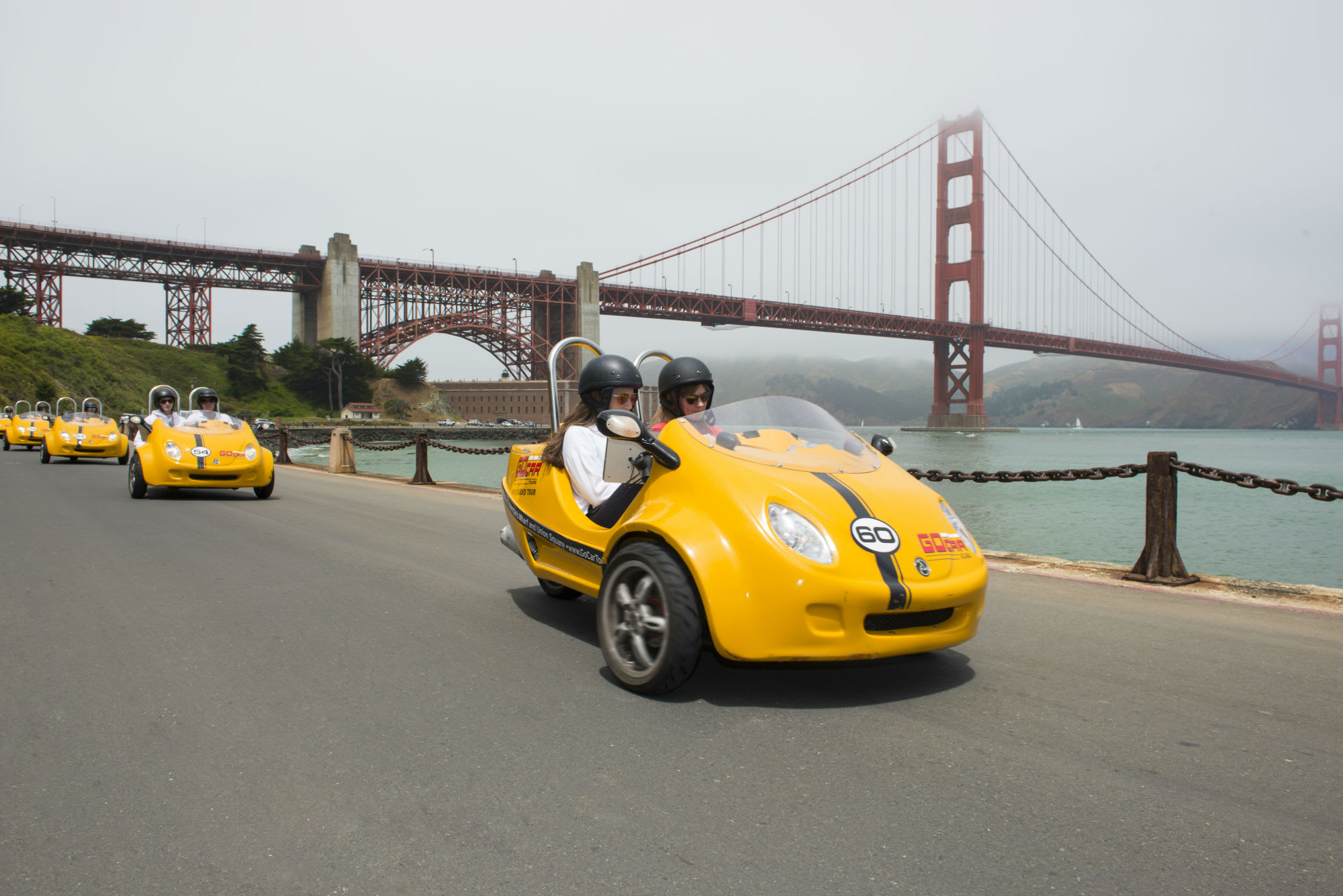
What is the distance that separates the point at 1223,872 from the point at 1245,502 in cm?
3033

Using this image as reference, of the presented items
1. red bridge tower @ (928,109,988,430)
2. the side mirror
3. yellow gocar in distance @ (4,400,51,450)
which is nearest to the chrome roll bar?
the side mirror

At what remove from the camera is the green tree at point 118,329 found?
87.2 m

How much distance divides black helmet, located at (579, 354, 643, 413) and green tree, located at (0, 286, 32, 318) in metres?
76.9

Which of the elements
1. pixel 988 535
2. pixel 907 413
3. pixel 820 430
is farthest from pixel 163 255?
pixel 907 413

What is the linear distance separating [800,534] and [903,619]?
1.57 ft

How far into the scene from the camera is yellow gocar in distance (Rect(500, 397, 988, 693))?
2982 mm

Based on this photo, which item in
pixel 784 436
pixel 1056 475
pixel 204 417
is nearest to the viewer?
pixel 784 436

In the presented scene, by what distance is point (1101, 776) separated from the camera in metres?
2.54

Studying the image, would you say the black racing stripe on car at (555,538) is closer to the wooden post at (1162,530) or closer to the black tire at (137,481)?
the wooden post at (1162,530)

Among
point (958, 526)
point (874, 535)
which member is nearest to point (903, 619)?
point (874, 535)

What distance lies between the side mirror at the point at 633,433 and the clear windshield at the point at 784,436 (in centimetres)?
16

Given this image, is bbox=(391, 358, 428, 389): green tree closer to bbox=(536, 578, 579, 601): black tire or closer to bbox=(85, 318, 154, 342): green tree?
bbox=(85, 318, 154, 342): green tree

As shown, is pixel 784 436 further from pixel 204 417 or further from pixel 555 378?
pixel 204 417

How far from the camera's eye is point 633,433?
11.5ft
